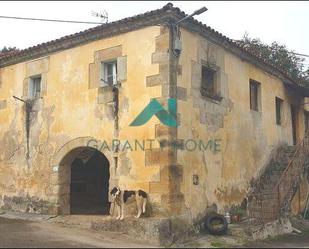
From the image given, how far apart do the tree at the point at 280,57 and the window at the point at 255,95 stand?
1050cm

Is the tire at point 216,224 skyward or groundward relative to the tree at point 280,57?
groundward

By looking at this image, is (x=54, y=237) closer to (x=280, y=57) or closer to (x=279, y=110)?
(x=279, y=110)

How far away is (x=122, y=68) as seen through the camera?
13.3m

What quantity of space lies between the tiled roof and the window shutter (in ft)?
2.51

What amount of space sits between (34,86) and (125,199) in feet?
18.4

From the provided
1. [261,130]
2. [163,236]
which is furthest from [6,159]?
[261,130]

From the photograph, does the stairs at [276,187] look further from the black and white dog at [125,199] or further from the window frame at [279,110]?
the black and white dog at [125,199]

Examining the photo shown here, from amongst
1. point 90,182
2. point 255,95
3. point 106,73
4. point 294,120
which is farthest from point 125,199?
point 294,120

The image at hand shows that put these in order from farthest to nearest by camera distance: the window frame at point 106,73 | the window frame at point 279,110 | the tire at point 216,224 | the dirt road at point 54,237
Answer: the window frame at point 279,110
the window frame at point 106,73
the tire at point 216,224
the dirt road at point 54,237

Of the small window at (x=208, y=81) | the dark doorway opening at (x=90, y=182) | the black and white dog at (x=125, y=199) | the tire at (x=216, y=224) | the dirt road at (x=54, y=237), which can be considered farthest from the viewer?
the dark doorway opening at (x=90, y=182)

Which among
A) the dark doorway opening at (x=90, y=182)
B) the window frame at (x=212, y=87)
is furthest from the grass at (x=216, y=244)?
the dark doorway opening at (x=90, y=182)

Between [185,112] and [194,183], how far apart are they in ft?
6.05

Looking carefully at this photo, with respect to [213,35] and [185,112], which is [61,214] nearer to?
[185,112]

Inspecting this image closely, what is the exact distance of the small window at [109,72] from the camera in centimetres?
1366
